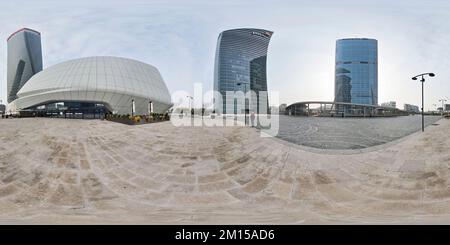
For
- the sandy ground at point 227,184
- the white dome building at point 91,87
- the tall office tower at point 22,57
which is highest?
the tall office tower at point 22,57

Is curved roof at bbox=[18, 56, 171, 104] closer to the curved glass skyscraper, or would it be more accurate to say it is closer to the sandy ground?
the sandy ground

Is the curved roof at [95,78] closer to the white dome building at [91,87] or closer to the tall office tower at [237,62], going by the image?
the white dome building at [91,87]

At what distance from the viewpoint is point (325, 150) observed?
12.0 metres

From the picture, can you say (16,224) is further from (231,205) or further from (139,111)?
(139,111)

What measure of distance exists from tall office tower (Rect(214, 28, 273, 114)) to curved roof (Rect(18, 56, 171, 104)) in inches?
1191

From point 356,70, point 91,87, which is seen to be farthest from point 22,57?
point 356,70

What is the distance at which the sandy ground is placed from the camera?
7.41m

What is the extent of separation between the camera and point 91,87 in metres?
57.2

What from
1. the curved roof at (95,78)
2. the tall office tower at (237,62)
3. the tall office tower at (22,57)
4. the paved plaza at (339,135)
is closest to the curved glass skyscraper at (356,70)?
the tall office tower at (237,62)

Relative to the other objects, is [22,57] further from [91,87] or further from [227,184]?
[227,184]

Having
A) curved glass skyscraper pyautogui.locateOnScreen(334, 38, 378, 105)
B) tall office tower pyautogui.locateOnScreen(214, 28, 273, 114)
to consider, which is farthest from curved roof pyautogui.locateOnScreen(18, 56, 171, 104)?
curved glass skyscraper pyautogui.locateOnScreen(334, 38, 378, 105)

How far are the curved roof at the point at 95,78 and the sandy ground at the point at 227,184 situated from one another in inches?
1910

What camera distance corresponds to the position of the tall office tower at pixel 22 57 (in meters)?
80.8

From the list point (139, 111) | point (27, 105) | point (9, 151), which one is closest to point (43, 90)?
point (27, 105)
